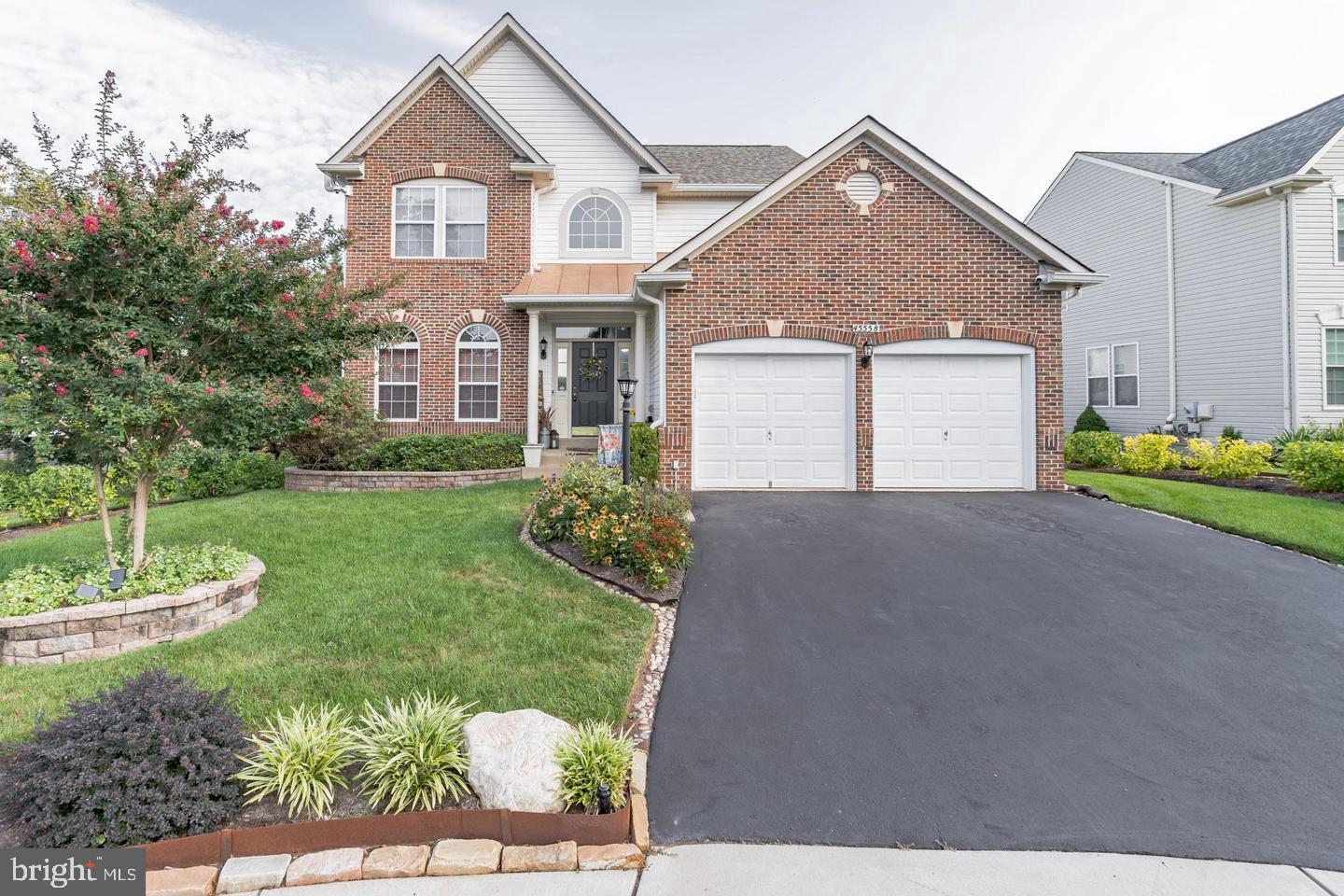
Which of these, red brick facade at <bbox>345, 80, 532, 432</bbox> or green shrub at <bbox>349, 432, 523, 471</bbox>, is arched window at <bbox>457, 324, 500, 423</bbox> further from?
green shrub at <bbox>349, 432, 523, 471</bbox>

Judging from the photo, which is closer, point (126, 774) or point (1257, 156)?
point (126, 774)

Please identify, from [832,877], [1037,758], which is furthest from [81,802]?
[1037,758]

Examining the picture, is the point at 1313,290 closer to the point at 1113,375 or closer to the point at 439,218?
the point at 1113,375

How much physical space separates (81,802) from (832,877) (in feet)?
11.1

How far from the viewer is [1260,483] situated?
10.7 m

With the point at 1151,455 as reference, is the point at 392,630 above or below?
below

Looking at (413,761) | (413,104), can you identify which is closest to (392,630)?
(413,761)

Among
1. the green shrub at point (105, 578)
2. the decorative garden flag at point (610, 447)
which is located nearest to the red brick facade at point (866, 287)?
the decorative garden flag at point (610, 447)

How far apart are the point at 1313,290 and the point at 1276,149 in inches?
159

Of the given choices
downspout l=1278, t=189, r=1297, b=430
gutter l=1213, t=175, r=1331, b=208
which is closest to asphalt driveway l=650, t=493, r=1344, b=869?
downspout l=1278, t=189, r=1297, b=430

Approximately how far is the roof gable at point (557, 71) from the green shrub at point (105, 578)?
1156 cm

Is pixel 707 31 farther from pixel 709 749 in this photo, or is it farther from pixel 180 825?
pixel 180 825

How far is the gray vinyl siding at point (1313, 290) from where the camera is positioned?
1302cm

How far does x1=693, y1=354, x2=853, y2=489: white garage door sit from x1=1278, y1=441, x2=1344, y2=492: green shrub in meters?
7.22
